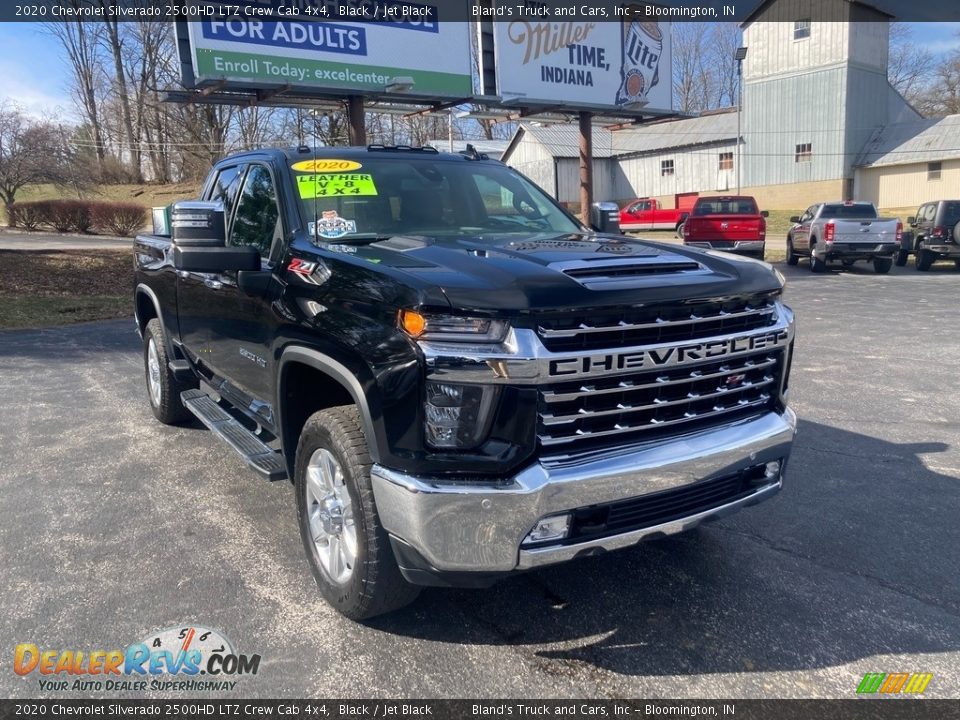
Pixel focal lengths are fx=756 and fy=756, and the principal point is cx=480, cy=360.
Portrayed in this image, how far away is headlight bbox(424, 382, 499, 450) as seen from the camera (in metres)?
2.60

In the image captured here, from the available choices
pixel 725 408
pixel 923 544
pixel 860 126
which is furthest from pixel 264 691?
pixel 860 126

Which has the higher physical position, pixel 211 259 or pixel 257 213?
pixel 257 213

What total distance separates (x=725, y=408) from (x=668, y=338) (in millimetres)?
498

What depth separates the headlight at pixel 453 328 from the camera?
8.56 feet

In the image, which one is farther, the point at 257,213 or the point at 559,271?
the point at 257,213

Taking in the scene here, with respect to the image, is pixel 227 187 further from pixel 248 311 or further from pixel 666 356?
pixel 666 356

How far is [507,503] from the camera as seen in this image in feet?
8.46

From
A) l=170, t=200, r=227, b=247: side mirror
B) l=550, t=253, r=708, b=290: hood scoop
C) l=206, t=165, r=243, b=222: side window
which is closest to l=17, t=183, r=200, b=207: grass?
l=206, t=165, r=243, b=222: side window

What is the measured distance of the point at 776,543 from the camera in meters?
3.89

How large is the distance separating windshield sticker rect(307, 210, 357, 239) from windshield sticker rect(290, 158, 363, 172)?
1.07 ft

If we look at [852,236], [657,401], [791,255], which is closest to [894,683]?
[657,401]

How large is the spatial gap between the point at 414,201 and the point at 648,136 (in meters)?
46.5

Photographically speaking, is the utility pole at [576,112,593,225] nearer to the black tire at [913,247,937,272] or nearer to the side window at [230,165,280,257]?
the black tire at [913,247,937,272]

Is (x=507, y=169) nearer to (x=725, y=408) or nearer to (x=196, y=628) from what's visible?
(x=725, y=408)
